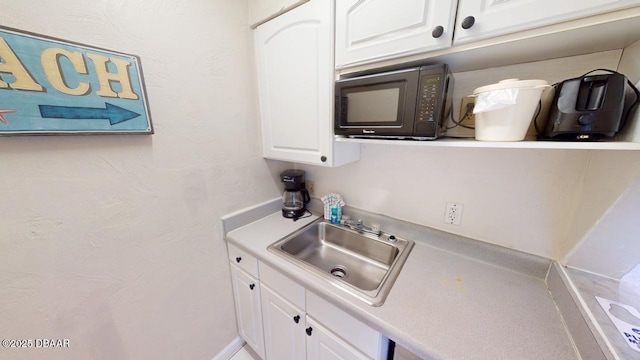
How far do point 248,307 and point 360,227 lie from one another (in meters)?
0.86

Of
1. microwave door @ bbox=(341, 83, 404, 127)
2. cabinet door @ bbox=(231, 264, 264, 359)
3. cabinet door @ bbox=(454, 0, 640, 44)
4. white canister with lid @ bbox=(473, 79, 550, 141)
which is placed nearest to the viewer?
cabinet door @ bbox=(454, 0, 640, 44)

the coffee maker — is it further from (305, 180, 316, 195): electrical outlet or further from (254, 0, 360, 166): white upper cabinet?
(254, 0, 360, 166): white upper cabinet

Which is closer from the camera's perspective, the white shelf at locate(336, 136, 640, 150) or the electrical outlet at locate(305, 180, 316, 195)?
the white shelf at locate(336, 136, 640, 150)

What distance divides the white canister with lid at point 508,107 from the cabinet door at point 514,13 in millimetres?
146

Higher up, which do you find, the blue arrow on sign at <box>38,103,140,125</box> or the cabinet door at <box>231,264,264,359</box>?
the blue arrow on sign at <box>38,103,140,125</box>

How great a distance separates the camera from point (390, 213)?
1270mm

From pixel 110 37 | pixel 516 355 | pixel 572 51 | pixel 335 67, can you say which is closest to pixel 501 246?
pixel 516 355

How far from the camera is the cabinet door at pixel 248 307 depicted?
1.23 meters

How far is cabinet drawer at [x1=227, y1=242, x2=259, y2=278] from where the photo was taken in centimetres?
117

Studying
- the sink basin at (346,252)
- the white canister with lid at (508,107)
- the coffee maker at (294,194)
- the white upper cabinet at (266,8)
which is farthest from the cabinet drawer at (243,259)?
the white upper cabinet at (266,8)

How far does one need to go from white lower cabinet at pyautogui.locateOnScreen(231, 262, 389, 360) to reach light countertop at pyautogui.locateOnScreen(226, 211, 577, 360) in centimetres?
8

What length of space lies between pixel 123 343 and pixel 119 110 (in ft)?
3.53

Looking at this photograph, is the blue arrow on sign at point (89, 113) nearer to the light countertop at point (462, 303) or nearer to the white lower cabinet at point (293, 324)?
the light countertop at point (462, 303)

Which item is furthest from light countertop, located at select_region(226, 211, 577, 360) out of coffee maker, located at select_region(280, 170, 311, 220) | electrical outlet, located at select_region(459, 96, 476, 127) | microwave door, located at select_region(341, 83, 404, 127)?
microwave door, located at select_region(341, 83, 404, 127)
